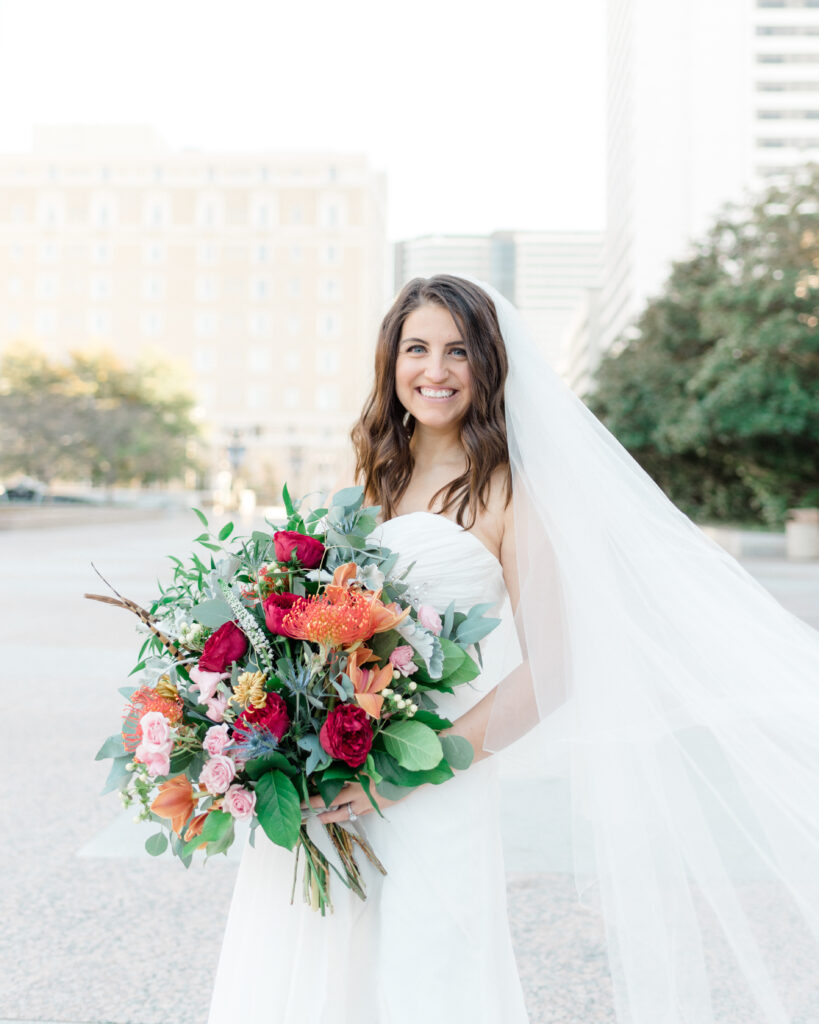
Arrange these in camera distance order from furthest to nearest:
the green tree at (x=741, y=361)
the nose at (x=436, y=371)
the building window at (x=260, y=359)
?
the building window at (x=260, y=359) → the green tree at (x=741, y=361) → the nose at (x=436, y=371)

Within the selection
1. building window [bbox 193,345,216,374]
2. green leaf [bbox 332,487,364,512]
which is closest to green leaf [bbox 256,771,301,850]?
green leaf [bbox 332,487,364,512]

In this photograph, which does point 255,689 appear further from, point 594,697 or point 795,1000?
point 795,1000

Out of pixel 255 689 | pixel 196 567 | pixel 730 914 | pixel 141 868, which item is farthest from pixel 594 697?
pixel 141 868

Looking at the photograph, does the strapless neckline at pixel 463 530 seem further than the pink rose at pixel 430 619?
Yes

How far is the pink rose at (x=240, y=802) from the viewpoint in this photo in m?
1.59

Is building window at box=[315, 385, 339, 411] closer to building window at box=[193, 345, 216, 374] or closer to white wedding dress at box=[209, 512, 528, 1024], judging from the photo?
building window at box=[193, 345, 216, 374]

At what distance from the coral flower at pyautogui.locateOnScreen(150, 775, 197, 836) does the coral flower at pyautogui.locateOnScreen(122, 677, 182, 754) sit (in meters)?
0.10

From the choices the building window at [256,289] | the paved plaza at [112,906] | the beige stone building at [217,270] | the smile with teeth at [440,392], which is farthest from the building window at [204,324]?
the smile with teeth at [440,392]

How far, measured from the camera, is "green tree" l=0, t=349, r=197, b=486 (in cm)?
3284

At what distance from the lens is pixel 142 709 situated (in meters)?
1.71

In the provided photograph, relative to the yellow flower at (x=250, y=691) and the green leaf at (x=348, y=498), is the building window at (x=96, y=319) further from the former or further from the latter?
the yellow flower at (x=250, y=691)

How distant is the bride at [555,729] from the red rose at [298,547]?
24 centimetres

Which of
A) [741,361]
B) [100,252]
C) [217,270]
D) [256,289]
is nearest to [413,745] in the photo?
[741,361]

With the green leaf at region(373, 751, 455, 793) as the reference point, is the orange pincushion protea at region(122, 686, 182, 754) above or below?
above
